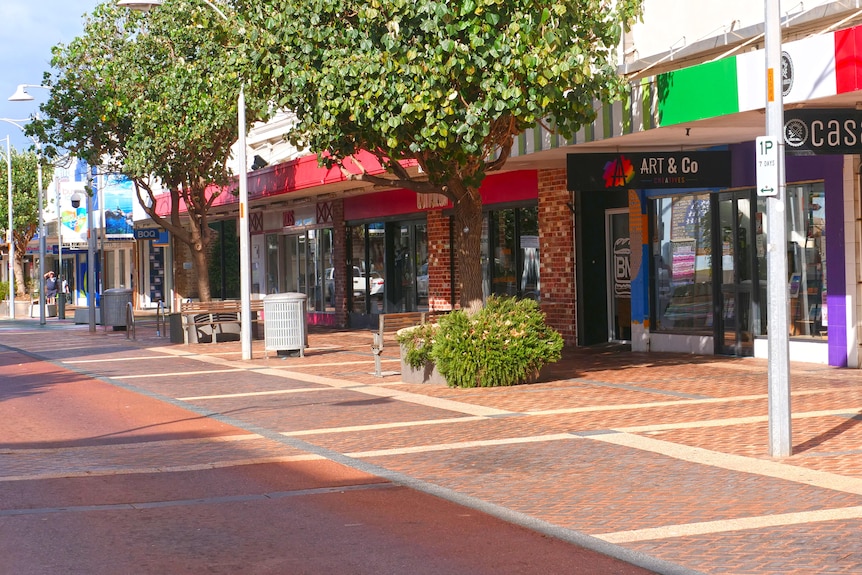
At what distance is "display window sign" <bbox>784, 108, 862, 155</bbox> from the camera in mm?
10438

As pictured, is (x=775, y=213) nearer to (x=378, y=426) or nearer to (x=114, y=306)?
(x=378, y=426)

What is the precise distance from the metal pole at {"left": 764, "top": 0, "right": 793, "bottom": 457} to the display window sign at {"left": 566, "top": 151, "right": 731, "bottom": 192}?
24.2 ft

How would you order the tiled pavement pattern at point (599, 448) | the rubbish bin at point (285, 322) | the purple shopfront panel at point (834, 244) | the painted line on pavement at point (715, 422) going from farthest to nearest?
1. the rubbish bin at point (285, 322)
2. the purple shopfront panel at point (834, 244)
3. the painted line on pavement at point (715, 422)
4. the tiled pavement pattern at point (599, 448)

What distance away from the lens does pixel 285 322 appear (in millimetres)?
20766

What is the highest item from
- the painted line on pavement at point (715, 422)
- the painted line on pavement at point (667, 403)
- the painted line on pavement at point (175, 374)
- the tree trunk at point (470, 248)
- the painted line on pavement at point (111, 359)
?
the tree trunk at point (470, 248)

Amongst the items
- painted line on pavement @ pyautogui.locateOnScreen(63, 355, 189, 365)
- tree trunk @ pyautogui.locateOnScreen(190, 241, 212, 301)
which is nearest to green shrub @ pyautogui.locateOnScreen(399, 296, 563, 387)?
painted line on pavement @ pyautogui.locateOnScreen(63, 355, 189, 365)

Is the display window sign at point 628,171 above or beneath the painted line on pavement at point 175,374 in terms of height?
above

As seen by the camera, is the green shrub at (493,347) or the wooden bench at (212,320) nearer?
the green shrub at (493,347)

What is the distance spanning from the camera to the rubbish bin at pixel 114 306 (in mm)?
32531

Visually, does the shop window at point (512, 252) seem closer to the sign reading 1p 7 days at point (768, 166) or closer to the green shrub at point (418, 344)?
the green shrub at point (418, 344)

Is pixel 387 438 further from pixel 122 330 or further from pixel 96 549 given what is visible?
pixel 122 330

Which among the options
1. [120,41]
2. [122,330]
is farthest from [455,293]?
[122,330]

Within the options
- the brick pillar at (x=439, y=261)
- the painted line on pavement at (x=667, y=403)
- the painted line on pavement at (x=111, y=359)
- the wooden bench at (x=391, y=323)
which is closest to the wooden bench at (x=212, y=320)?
the painted line on pavement at (x=111, y=359)

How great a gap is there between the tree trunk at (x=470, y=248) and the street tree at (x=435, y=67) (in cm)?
59
